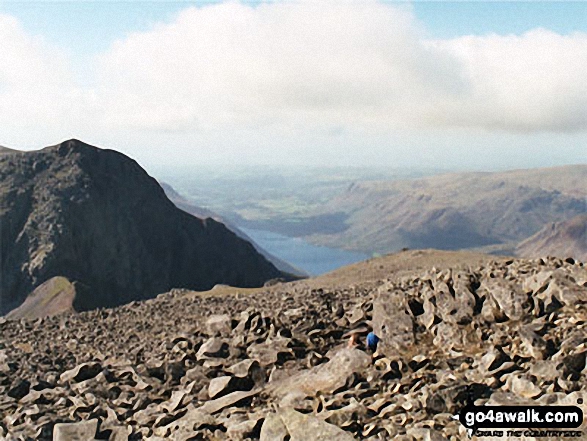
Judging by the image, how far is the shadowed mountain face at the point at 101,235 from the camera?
119 m

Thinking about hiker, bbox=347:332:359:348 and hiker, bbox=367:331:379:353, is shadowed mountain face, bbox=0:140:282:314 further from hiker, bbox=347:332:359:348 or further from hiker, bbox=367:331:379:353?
hiker, bbox=367:331:379:353

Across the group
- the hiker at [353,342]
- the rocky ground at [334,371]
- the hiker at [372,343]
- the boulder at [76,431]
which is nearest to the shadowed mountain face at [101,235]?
the rocky ground at [334,371]

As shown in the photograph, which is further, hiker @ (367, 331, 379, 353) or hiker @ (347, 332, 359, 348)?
hiker @ (347, 332, 359, 348)

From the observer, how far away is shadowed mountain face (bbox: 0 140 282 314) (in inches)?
4680

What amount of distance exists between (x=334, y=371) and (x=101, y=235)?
127 meters

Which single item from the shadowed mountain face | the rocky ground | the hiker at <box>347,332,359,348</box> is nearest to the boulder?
the rocky ground

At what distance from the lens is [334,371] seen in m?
Result: 19.4

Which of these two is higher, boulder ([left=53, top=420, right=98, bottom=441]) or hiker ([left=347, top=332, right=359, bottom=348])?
hiker ([left=347, top=332, right=359, bottom=348])

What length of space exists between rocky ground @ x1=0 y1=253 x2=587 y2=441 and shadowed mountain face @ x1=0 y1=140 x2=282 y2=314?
73.9 m

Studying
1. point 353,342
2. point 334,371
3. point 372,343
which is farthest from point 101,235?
point 334,371

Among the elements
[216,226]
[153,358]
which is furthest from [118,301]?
[153,358]

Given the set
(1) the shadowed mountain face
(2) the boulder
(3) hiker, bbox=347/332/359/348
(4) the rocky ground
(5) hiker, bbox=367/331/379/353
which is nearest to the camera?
(4) the rocky ground

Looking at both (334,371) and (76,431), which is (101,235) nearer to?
(76,431)

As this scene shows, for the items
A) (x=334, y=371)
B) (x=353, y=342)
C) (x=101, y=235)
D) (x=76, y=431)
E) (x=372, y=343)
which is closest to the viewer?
(x=76, y=431)
